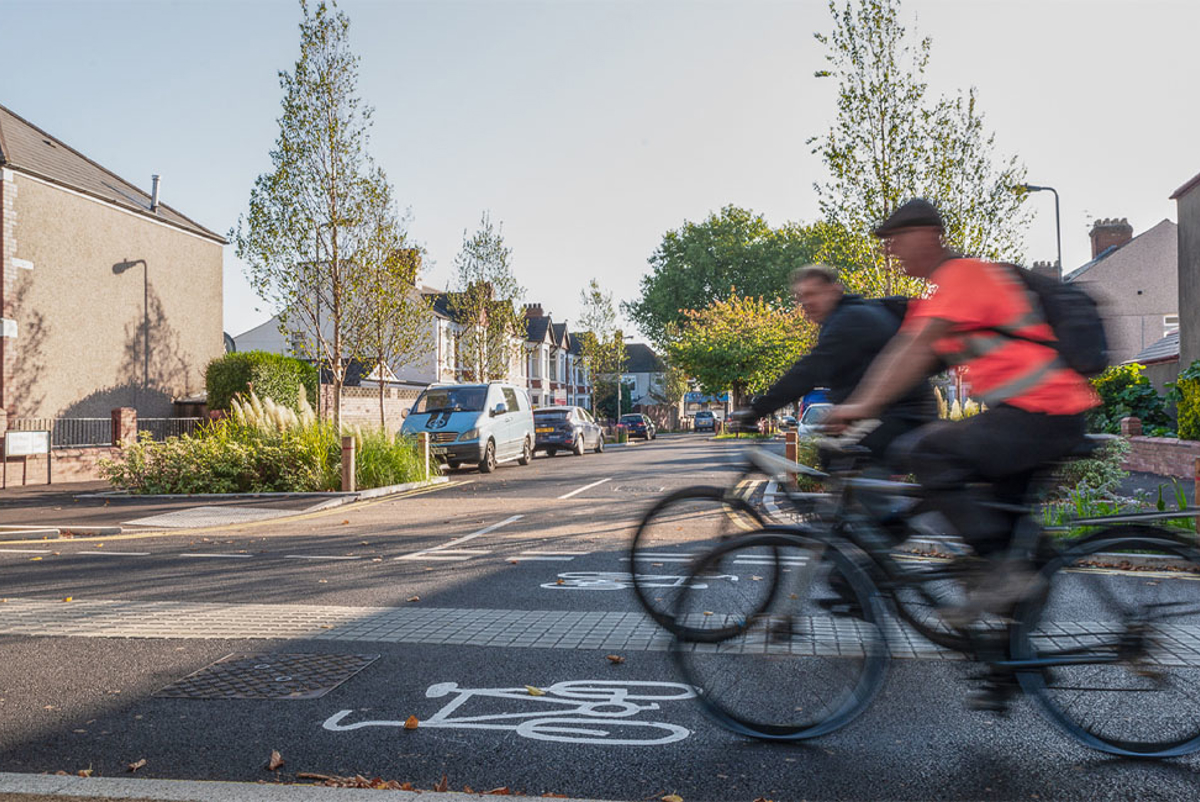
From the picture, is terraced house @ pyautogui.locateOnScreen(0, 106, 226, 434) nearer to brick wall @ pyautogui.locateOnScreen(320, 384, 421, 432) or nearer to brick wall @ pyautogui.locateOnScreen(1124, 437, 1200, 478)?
brick wall @ pyautogui.locateOnScreen(320, 384, 421, 432)

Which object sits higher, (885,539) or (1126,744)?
(885,539)

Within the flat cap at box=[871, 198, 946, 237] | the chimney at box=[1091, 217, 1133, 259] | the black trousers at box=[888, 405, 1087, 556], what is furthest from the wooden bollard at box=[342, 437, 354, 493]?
the chimney at box=[1091, 217, 1133, 259]

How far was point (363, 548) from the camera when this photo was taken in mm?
9688

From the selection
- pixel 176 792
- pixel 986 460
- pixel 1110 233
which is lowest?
pixel 176 792

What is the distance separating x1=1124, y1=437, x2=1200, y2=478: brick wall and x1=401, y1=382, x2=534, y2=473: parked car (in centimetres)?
1288

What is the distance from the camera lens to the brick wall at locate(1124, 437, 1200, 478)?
48.5 feet

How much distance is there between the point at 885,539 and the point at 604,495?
12.0m

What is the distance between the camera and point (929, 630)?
3791 mm

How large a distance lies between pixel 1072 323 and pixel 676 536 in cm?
190

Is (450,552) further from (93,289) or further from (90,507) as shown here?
(93,289)

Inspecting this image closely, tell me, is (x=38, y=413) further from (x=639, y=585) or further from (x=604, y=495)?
(x=639, y=585)

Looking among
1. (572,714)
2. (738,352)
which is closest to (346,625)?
(572,714)

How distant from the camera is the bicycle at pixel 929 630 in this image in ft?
11.4

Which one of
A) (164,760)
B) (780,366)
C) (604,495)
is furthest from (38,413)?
(780,366)
